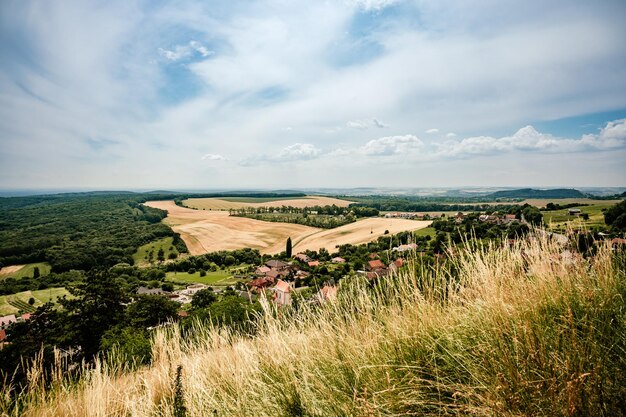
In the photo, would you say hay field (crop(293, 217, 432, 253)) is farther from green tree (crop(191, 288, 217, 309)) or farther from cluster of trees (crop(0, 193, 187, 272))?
cluster of trees (crop(0, 193, 187, 272))

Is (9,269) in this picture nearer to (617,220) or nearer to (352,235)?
(352,235)

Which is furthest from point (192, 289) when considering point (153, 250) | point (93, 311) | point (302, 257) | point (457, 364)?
point (457, 364)

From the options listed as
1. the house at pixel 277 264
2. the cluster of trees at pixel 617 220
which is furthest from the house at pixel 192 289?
the cluster of trees at pixel 617 220

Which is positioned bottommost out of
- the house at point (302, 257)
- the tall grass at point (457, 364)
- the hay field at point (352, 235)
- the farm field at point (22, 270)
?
the farm field at point (22, 270)

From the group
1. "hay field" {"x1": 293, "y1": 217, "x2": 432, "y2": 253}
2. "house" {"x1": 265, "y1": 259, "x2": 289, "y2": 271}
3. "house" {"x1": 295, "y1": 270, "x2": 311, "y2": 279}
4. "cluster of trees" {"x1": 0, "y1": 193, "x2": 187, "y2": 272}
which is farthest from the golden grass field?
"house" {"x1": 295, "y1": 270, "x2": 311, "y2": 279}

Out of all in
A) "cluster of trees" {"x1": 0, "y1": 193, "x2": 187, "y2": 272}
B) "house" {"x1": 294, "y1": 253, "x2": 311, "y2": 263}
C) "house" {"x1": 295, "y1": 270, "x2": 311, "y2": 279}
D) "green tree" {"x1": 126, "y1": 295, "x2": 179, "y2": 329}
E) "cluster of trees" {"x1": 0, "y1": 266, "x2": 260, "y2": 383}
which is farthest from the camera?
"cluster of trees" {"x1": 0, "y1": 193, "x2": 187, "y2": 272}

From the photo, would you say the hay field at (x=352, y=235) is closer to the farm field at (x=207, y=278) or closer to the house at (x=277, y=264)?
Answer: the house at (x=277, y=264)
